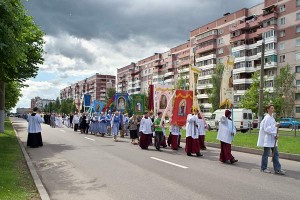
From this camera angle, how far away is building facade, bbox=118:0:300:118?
6356cm

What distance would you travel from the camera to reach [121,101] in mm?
28375

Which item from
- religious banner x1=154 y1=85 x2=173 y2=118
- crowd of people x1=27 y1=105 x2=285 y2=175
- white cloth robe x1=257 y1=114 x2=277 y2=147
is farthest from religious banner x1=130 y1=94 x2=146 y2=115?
white cloth robe x1=257 y1=114 x2=277 y2=147

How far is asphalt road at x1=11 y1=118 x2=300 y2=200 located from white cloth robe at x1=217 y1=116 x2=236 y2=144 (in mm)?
851

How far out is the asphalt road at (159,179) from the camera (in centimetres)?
763

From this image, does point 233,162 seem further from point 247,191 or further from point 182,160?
point 247,191

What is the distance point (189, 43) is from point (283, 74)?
41.0 meters

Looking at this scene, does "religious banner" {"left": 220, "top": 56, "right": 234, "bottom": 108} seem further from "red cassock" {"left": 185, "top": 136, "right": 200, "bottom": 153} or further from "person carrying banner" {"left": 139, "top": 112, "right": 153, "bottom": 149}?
"person carrying banner" {"left": 139, "top": 112, "right": 153, "bottom": 149}

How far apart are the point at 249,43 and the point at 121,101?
167 ft

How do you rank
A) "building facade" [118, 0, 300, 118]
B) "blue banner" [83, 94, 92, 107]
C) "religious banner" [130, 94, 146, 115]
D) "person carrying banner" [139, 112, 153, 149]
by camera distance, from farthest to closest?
"building facade" [118, 0, 300, 118], "blue banner" [83, 94, 92, 107], "religious banner" [130, 94, 146, 115], "person carrying banner" [139, 112, 153, 149]

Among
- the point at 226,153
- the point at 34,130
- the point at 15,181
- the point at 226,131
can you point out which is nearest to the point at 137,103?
the point at 34,130

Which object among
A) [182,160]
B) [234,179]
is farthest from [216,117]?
[234,179]

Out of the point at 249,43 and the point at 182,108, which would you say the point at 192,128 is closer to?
the point at 182,108

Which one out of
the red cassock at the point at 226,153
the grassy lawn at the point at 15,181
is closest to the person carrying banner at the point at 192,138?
the red cassock at the point at 226,153

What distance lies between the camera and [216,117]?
40.9m
